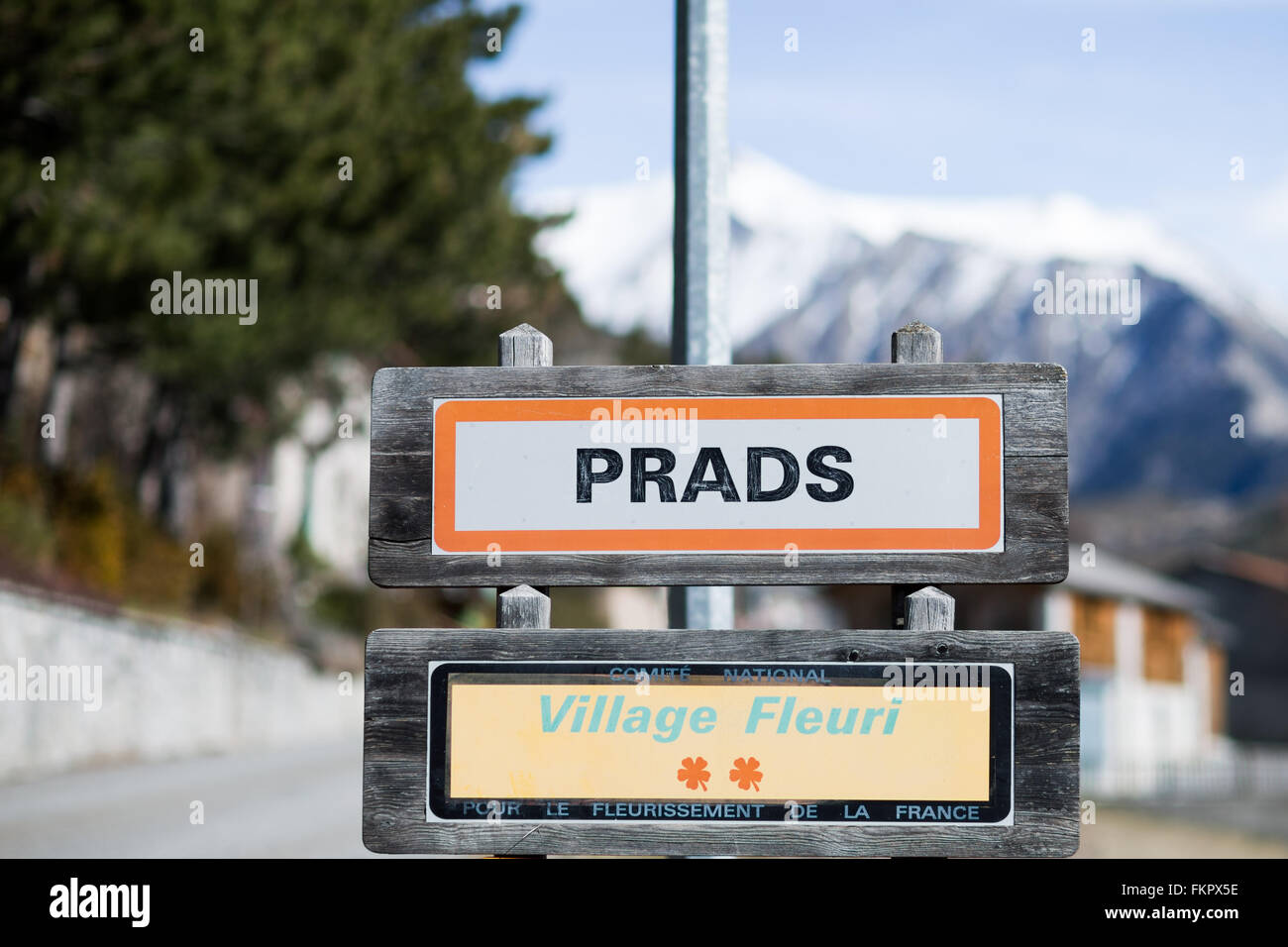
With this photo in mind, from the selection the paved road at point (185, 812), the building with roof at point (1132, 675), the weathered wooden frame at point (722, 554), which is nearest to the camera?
the weathered wooden frame at point (722, 554)

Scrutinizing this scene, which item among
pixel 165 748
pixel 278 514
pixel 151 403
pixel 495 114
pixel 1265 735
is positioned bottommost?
pixel 1265 735

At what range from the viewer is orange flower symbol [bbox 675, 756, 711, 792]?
11.4ft

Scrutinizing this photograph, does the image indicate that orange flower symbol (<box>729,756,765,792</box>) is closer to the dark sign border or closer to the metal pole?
the dark sign border

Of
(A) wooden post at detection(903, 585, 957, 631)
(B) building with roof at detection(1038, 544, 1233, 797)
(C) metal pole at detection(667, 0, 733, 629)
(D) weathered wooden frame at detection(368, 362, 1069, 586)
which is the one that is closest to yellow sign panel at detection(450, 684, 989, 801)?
(A) wooden post at detection(903, 585, 957, 631)

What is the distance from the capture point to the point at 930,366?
3666 millimetres

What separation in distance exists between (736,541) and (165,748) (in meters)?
22.3

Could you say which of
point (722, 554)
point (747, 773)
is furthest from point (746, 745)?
point (722, 554)

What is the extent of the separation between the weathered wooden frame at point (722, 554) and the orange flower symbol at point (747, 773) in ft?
1.53

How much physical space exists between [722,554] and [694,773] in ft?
1.91

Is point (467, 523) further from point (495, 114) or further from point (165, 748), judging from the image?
point (495, 114)

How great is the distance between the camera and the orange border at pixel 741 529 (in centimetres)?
359

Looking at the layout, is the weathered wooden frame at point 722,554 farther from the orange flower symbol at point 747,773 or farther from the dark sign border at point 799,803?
the orange flower symbol at point 747,773

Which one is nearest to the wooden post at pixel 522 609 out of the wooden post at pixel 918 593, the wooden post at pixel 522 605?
the wooden post at pixel 522 605
